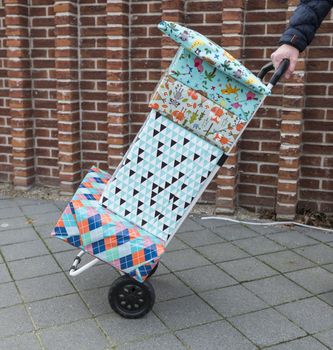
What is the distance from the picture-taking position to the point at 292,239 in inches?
156

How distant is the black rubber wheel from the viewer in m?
2.74

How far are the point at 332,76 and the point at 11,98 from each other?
9.96ft

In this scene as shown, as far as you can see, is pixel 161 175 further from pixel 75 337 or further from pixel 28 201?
pixel 28 201

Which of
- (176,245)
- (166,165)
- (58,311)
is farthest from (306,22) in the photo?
(58,311)

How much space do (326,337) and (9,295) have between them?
182cm

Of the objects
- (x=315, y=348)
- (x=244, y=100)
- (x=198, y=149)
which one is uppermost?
(x=244, y=100)

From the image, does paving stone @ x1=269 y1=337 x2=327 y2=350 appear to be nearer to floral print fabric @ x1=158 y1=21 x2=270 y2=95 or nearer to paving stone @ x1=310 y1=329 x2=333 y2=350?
paving stone @ x1=310 y1=329 x2=333 y2=350

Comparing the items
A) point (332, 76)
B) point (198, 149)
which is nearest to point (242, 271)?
point (198, 149)

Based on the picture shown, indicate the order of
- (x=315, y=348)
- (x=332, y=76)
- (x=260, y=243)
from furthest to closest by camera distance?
(x=332, y=76) < (x=260, y=243) < (x=315, y=348)

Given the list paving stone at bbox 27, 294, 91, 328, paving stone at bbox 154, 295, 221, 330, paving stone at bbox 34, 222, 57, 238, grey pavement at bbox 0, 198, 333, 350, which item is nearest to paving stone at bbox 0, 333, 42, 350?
grey pavement at bbox 0, 198, 333, 350

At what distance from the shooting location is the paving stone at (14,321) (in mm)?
2629

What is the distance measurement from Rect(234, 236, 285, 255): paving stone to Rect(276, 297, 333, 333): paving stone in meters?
0.75

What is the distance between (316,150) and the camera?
14.1 feet

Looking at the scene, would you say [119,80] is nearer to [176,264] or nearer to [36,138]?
[36,138]
